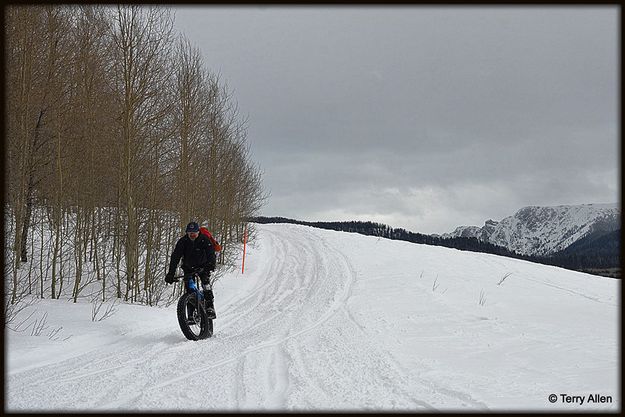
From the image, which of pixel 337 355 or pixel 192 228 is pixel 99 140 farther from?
pixel 337 355

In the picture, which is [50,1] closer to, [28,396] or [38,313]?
[38,313]

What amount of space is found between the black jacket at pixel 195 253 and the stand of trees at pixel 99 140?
3.37 meters

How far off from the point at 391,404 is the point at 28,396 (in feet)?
11.7

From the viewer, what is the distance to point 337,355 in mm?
6457

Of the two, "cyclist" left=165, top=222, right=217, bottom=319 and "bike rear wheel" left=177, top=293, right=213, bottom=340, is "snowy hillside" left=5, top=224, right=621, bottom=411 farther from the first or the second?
"cyclist" left=165, top=222, right=217, bottom=319

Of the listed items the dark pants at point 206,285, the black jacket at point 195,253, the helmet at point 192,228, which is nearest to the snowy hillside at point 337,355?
the dark pants at point 206,285

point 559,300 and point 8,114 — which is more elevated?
point 8,114

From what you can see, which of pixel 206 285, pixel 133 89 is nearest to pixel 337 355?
pixel 206 285

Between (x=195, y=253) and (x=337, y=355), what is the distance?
3.27 meters

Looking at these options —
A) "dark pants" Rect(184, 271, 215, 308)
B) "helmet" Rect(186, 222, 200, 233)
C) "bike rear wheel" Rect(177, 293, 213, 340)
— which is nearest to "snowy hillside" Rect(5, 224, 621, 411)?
"bike rear wheel" Rect(177, 293, 213, 340)

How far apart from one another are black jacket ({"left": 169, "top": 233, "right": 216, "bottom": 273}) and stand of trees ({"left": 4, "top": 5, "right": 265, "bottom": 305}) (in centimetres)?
337

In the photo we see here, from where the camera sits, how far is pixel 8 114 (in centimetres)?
897

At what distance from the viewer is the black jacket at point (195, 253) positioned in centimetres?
837

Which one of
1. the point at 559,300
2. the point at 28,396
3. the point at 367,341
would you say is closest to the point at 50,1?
the point at 28,396
